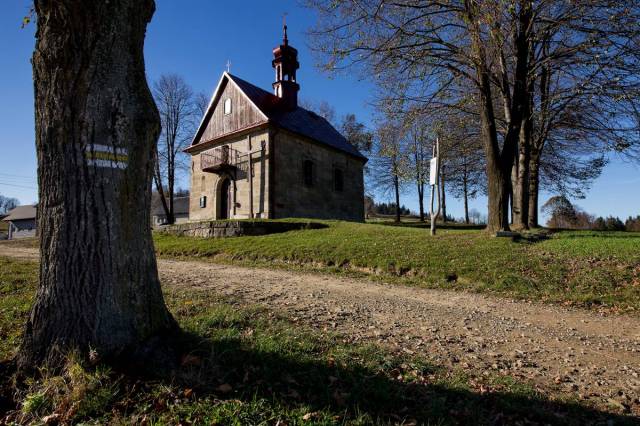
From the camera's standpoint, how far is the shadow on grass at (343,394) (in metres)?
2.26

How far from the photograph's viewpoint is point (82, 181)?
99.3 inches

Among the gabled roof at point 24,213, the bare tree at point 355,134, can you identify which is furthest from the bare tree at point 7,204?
the bare tree at point 355,134

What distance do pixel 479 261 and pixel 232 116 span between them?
56.8 feet

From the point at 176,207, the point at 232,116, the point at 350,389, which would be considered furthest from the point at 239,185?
the point at 176,207

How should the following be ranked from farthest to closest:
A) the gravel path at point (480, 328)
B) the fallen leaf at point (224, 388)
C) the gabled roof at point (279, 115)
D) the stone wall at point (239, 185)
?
the gabled roof at point (279, 115), the stone wall at point (239, 185), the gravel path at point (480, 328), the fallen leaf at point (224, 388)

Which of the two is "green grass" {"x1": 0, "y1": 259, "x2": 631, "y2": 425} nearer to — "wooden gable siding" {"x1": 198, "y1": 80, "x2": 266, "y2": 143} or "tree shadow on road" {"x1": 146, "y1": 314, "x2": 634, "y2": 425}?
"tree shadow on road" {"x1": 146, "y1": 314, "x2": 634, "y2": 425}

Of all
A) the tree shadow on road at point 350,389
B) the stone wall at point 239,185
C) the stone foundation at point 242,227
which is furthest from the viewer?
the stone wall at point 239,185

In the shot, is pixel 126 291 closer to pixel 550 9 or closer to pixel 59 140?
pixel 59 140

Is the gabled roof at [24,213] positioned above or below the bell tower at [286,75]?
below

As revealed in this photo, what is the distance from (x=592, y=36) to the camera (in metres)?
8.42

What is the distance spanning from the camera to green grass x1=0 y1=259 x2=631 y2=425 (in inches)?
86.0

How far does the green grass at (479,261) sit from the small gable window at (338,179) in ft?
38.7

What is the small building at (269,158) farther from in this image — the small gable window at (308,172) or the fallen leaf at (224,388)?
the fallen leaf at (224,388)

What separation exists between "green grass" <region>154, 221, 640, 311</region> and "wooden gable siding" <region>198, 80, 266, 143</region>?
33.8ft
